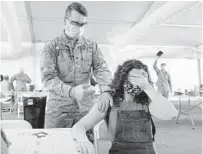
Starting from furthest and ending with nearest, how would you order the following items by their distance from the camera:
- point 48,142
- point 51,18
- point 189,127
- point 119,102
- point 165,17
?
point 51,18 < point 165,17 < point 189,127 < point 119,102 < point 48,142

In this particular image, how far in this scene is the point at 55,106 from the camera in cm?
148

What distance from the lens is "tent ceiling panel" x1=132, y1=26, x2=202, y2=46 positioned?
8414 mm

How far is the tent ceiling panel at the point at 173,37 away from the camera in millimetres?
8414

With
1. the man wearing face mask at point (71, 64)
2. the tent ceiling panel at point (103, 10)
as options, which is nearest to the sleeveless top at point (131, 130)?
the man wearing face mask at point (71, 64)

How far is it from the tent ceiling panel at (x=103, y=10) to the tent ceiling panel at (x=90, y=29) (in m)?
0.59

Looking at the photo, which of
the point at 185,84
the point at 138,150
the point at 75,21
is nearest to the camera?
the point at 138,150

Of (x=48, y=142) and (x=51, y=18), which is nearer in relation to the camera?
(x=48, y=142)

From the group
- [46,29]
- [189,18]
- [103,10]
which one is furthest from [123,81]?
[46,29]

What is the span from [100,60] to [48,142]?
79cm

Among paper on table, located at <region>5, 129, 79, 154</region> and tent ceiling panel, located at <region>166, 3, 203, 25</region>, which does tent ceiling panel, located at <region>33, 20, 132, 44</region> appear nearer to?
tent ceiling panel, located at <region>166, 3, 203, 25</region>

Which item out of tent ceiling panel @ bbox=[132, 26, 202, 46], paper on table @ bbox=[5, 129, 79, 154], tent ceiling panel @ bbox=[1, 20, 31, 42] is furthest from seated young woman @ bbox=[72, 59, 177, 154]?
tent ceiling panel @ bbox=[132, 26, 202, 46]

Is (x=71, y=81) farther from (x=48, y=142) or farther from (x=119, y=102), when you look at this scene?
(x=48, y=142)

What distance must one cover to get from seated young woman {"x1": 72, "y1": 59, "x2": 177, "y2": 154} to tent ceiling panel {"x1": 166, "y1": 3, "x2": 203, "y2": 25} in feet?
19.1

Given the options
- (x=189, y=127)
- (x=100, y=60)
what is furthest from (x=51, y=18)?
(x=100, y=60)
